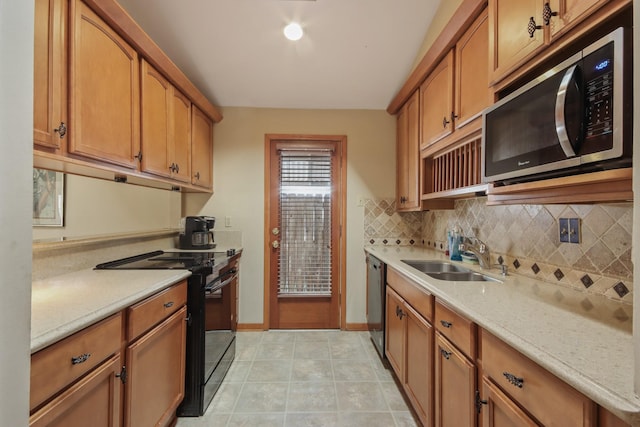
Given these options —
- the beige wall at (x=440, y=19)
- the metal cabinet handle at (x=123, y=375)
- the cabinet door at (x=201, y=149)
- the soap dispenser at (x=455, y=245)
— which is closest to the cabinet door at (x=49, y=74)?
the metal cabinet handle at (x=123, y=375)

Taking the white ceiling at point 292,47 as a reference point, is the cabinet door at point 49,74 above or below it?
below

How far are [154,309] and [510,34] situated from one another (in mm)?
2011

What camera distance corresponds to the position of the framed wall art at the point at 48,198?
4.63ft

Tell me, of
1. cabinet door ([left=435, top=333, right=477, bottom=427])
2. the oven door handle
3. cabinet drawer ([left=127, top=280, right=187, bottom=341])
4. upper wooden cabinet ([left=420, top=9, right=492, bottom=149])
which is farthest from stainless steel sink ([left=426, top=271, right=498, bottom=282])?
cabinet drawer ([left=127, top=280, right=187, bottom=341])

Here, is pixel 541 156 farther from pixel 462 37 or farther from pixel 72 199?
pixel 72 199

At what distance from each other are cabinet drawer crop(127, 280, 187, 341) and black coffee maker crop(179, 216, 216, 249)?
1087 mm

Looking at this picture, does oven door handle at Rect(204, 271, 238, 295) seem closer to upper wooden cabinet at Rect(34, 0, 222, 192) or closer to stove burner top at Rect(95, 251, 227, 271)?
stove burner top at Rect(95, 251, 227, 271)

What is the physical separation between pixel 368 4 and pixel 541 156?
71.3 inches

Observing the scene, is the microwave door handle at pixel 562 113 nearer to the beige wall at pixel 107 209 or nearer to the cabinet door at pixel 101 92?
the cabinet door at pixel 101 92

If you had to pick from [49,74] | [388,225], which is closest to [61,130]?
[49,74]

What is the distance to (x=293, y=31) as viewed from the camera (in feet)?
7.25

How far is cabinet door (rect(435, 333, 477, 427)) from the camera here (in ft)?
3.47

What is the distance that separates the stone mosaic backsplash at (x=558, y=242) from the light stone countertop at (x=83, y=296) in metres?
1.95

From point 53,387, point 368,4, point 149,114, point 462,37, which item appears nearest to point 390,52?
point 368,4
